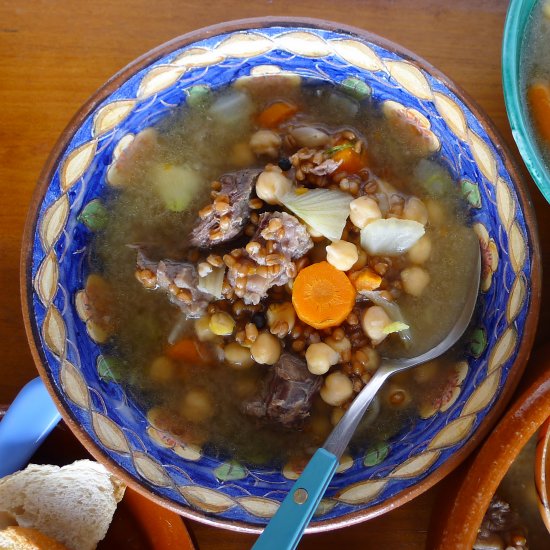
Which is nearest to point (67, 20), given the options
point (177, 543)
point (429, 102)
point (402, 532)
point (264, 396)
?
point (429, 102)

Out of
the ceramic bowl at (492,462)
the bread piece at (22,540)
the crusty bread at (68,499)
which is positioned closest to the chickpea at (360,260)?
the ceramic bowl at (492,462)

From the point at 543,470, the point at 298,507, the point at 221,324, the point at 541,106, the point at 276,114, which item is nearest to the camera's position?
the point at 298,507

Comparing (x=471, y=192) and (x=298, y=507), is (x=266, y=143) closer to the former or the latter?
(x=471, y=192)

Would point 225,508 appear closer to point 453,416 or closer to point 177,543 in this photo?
point 177,543

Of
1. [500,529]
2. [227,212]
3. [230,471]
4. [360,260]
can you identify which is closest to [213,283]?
[227,212]

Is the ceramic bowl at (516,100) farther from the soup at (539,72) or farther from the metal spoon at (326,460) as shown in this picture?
the metal spoon at (326,460)

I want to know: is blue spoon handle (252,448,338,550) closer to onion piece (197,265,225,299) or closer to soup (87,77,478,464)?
soup (87,77,478,464)
